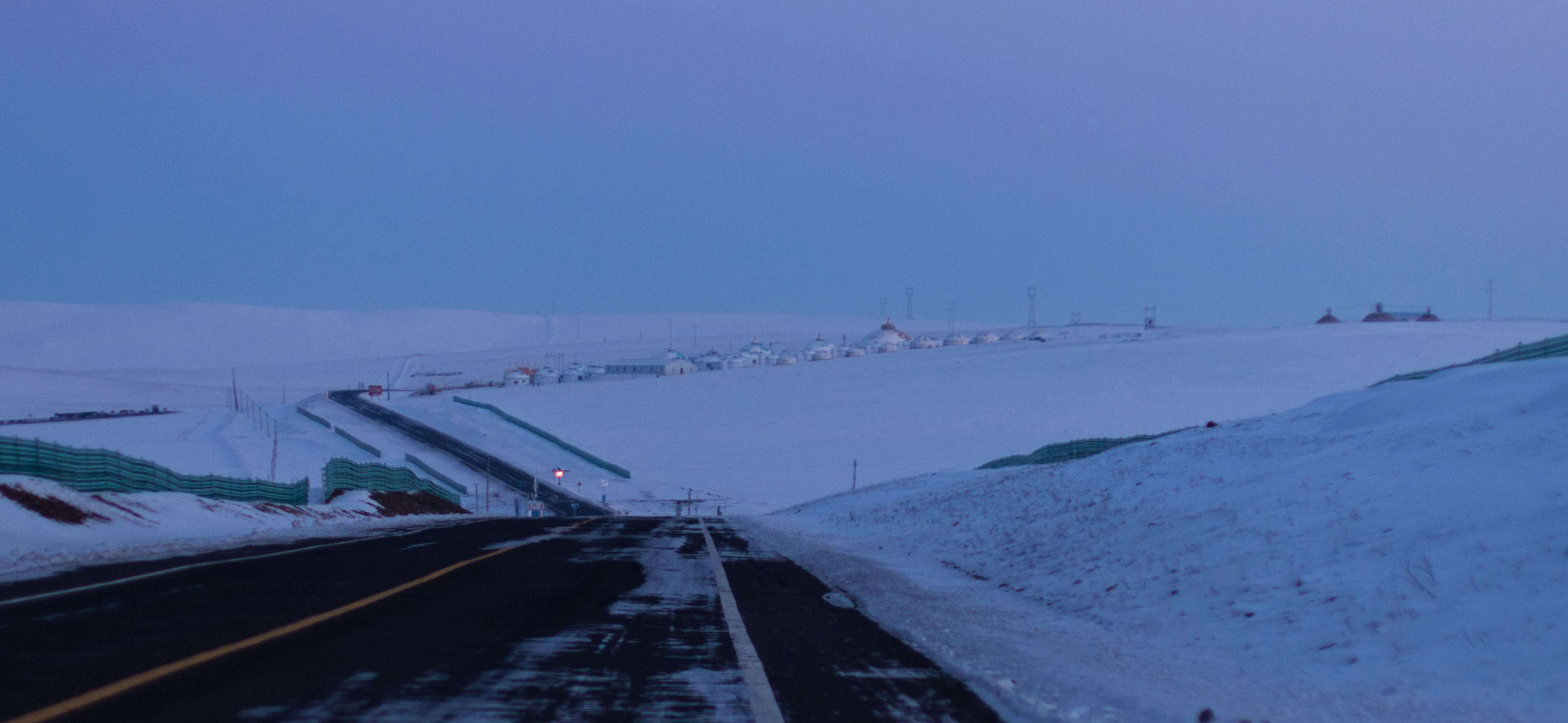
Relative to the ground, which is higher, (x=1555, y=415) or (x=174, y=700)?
(x=1555, y=415)

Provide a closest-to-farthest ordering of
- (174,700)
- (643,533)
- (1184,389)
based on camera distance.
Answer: (174,700) < (643,533) < (1184,389)

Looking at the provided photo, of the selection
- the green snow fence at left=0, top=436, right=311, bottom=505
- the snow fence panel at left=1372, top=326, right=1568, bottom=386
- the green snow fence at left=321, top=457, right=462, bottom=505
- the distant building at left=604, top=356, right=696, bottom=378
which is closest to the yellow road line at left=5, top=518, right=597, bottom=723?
the green snow fence at left=0, top=436, right=311, bottom=505

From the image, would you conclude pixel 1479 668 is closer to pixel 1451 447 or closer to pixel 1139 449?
pixel 1451 447

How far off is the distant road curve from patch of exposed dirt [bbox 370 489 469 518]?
1016cm

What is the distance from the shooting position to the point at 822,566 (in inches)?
598

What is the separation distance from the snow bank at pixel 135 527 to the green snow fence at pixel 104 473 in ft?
3.30

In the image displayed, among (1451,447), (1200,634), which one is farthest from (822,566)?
(1451,447)

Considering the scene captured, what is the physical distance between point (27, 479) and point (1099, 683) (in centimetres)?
2070

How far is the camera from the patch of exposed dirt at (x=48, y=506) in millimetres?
17531

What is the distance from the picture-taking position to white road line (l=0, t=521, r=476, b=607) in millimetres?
9156

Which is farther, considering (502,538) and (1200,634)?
(502,538)

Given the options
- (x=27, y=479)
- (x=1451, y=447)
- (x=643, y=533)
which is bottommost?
(x=643, y=533)

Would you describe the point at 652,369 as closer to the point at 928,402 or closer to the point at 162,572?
the point at 928,402

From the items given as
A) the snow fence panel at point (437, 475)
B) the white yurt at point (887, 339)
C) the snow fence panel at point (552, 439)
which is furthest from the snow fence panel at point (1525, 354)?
the white yurt at point (887, 339)
